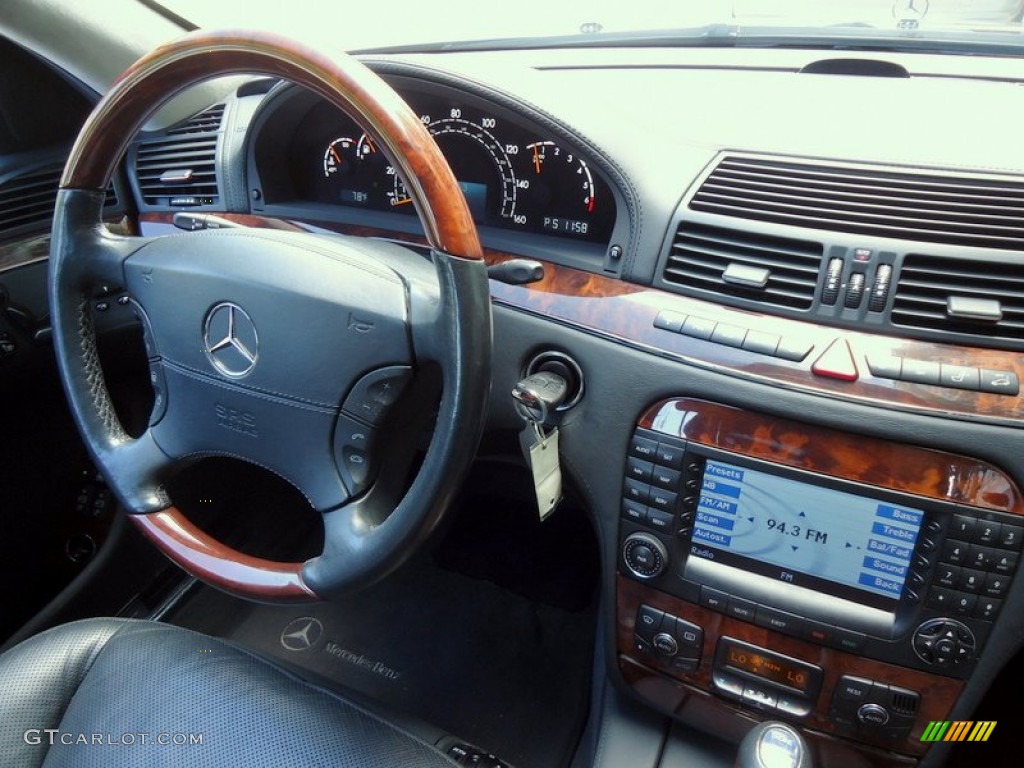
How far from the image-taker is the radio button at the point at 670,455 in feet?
3.46

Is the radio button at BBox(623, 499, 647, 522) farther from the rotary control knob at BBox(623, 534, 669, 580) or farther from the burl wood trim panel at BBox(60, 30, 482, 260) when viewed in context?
the burl wood trim panel at BBox(60, 30, 482, 260)

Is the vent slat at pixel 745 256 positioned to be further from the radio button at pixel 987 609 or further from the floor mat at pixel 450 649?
the floor mat at pixel 450 649

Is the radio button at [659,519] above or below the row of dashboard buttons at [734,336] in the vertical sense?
below

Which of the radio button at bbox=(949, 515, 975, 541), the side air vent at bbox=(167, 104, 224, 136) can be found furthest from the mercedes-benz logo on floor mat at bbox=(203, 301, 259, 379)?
the radio button at bbox=(949, 515, 975, 541)

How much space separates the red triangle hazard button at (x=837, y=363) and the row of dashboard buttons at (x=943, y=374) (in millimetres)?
22

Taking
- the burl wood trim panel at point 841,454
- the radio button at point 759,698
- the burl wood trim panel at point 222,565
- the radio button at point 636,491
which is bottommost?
the radio button at point 759,698

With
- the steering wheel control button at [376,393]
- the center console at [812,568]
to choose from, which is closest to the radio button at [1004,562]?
the center console at [812,568]

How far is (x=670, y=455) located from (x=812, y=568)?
0.77ft

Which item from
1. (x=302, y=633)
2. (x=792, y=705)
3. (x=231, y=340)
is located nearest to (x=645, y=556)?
(x=792, y=705)

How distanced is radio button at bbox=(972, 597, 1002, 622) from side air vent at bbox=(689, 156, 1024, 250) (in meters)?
0.42

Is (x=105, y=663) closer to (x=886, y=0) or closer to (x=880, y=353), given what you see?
(x=880, y=353)

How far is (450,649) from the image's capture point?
1850 millimetres

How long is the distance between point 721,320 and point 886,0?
Answer: 73cm

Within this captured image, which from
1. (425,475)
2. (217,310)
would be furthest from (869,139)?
(217,310)
